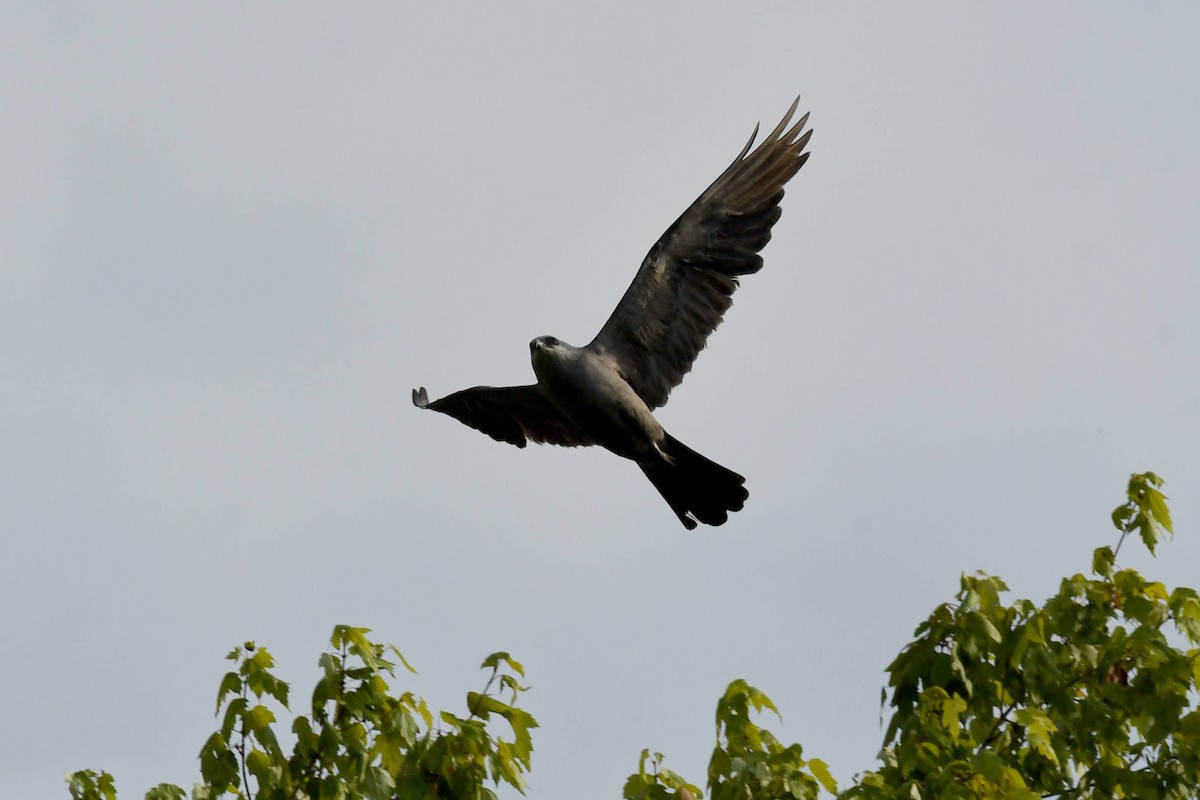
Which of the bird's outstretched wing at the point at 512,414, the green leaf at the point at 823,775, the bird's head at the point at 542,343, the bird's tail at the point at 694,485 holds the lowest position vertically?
the green leaf at the point at 823,775

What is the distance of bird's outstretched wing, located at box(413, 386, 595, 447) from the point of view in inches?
427

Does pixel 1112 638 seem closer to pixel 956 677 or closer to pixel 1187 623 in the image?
pixel 1187 623

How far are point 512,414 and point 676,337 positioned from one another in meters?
1.57

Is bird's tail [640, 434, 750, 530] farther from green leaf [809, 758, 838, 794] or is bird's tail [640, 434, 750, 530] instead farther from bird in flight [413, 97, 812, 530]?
green leaf [809, 758, 838, 794]

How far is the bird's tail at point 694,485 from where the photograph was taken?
10.3m

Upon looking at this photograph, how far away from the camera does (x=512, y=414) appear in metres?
11.1

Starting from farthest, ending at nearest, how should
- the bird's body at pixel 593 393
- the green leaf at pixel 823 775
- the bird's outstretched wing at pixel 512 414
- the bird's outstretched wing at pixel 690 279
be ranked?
the bird's outstretched wing at pixel 512 414 < the bird's outstretched wing at pixel 690 279 < the bird's body at pixel 593 393 < the green leaf at pixel 823 775

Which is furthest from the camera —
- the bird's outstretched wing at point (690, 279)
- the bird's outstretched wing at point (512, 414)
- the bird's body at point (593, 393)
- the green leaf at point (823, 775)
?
the bird's outstretched wing at point (512, 414)

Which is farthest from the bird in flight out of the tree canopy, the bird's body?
the tree canopy

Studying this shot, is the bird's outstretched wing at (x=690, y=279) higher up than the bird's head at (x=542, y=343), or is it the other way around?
the bird's outstretched wing at (x=690, y=279)

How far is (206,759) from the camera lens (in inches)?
239

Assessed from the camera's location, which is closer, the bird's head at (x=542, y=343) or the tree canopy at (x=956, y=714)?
the tree canopy at (x=956, y=714)

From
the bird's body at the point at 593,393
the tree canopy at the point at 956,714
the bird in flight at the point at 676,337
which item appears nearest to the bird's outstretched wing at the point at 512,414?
the bird in flight at the point at 676,337

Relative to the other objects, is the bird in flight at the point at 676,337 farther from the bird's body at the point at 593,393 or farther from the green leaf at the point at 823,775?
the green leaf at the point at 823,775
